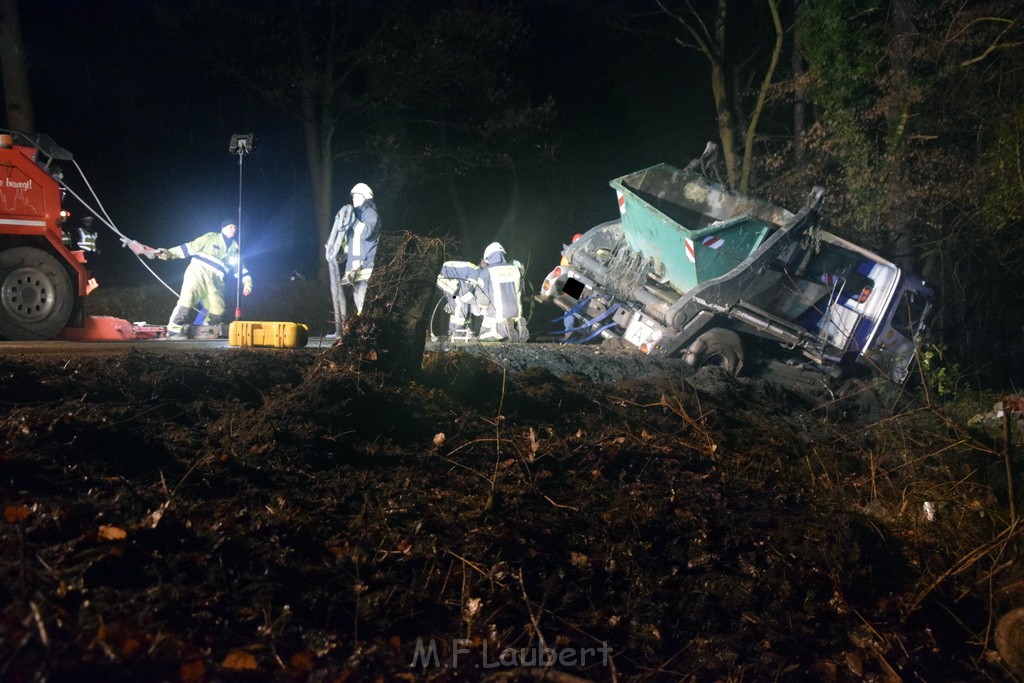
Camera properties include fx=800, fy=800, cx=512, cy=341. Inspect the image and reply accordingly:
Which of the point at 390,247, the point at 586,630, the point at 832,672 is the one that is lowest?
the point at 832,672

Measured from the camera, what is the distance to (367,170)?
1958 cm

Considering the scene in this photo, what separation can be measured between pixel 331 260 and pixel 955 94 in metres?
8.32

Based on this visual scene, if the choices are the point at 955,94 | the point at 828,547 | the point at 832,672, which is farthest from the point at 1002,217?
the point at 832,672

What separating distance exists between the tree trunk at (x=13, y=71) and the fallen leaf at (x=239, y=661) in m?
10.0

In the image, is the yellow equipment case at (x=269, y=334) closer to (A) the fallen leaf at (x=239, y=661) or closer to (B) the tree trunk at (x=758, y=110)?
(A) the fallen leaf at (x=239, y=661)

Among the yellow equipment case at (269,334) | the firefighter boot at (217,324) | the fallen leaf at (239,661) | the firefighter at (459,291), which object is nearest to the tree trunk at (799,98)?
the firefighter at (459,291)

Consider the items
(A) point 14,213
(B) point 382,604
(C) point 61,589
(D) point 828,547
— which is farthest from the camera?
(A) point 14,213

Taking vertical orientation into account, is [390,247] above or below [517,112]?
below

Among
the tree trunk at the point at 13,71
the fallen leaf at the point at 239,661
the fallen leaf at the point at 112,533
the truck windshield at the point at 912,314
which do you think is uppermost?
the tree trunk at the point at 13,71

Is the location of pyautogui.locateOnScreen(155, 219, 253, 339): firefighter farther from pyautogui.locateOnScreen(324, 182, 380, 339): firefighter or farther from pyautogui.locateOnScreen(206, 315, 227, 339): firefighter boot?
pyautogui.locateOnScreen(324, 182, 380, 339): firefighter

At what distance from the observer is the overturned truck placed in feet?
28.8

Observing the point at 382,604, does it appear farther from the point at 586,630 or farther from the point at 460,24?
the point at 460,24

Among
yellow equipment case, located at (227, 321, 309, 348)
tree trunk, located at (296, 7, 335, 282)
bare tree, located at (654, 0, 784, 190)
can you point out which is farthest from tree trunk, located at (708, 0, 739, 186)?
yellow equipment case, located at (227, 321, 309, 348)

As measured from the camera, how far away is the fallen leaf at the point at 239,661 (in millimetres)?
3029
